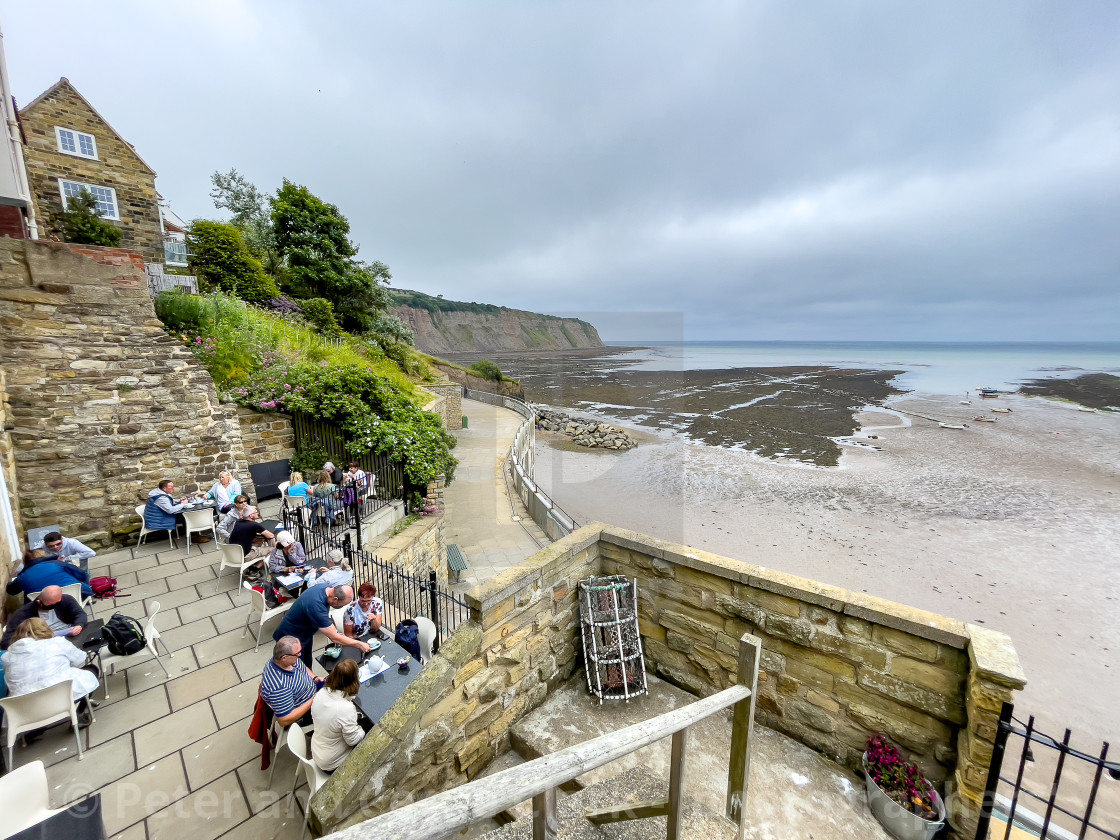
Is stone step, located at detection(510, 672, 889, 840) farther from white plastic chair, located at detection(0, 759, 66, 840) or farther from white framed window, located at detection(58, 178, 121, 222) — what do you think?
white framed window, located at detection(58, 178, 121, 222)

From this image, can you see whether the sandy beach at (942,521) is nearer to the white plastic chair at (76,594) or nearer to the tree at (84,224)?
the white plastic chair at (76,594)

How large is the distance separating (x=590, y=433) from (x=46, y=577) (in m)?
23.8

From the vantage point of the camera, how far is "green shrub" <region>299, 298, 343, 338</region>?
18.2m

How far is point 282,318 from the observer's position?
15719 mm

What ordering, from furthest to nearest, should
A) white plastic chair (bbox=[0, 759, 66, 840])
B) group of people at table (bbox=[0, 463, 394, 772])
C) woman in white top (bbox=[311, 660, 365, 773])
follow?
group of people at table (bbox=[0, 463, 394, 772]) < woman in white top (bbox=[311, 660, 365, 773]) < white plastic chair (bbox=[0, 759, 66, 840])

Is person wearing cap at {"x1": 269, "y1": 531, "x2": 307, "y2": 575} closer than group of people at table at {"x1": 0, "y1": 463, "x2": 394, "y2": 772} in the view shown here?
A: No

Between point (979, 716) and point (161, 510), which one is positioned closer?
point (979, 716)

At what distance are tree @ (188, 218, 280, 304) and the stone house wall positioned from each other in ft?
58.0

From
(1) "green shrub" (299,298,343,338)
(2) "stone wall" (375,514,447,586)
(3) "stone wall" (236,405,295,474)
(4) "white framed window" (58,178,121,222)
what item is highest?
(4) "white framed window" (58,178,121,222)

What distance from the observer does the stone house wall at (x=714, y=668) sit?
2.69 metres

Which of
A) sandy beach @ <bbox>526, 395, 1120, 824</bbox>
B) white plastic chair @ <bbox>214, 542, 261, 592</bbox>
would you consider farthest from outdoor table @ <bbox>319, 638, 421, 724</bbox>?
sandy beach @ <bbox>526, 395, 1120, 824</bbox>

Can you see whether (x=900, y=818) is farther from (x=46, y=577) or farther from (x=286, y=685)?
(x=46, y=577)

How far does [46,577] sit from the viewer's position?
484 cm

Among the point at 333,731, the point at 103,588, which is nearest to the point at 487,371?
the point at 103,588
